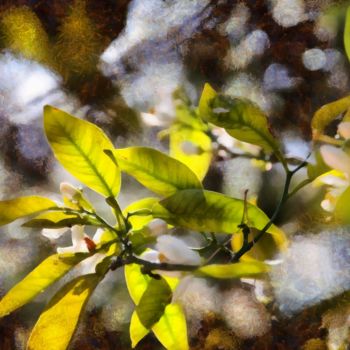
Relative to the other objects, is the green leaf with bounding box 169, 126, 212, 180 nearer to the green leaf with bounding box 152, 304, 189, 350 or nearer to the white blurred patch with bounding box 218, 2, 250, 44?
the green leaf with bounding box 152, 304, 189, 350

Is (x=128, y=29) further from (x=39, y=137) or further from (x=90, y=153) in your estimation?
(x=90, y=153)

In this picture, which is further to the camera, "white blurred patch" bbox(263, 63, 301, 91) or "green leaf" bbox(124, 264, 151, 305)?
"white blurred patch" bbox(263, 63, 301, 91)

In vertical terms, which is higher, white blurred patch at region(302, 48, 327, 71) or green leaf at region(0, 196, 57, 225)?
green leaf at region(0, 196, 57, 225)

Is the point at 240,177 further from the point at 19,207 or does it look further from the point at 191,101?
the point at 19,207

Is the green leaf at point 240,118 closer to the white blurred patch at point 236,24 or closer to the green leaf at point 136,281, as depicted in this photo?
the green leaf at point 136,281

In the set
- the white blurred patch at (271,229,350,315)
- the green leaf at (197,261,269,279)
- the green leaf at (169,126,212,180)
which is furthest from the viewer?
the white blurred patch at (271,229,350,315)

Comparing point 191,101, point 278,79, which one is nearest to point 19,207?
point 191,101

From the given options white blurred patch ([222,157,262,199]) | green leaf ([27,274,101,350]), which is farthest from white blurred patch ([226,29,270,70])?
green leaf ([27,274,101,350])
